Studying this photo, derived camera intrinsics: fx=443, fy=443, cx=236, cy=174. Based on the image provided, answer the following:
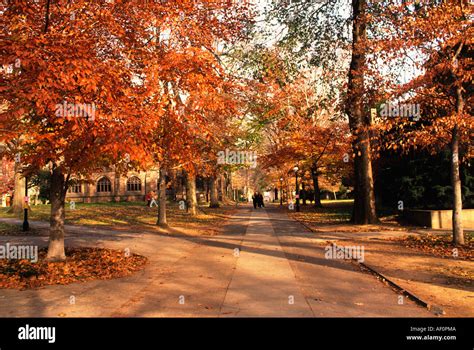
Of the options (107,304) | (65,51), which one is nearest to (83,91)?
(65,51)

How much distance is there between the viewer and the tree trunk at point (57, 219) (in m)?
11.8

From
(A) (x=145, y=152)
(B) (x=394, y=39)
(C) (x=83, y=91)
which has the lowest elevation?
(A) (x=145, y=152)

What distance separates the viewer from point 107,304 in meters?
7.69

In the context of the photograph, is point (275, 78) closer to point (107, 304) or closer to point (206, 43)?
point (206, 43)

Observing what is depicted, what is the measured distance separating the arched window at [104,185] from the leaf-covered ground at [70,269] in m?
69.2

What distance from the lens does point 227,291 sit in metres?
8.66

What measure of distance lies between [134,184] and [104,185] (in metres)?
5.32

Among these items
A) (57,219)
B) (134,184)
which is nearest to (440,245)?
(57,219)

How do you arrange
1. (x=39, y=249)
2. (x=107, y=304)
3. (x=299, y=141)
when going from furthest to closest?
(x=299, y=141) < (x=39, y=249) < (x=107, y=304)

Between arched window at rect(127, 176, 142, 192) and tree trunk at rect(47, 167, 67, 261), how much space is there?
228 feet

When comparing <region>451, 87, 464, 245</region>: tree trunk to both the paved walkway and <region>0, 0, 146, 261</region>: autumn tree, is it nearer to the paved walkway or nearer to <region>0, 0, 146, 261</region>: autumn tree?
the paved walkway

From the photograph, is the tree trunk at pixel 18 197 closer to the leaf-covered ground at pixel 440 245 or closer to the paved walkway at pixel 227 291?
the paved walkway at pixel 227 291

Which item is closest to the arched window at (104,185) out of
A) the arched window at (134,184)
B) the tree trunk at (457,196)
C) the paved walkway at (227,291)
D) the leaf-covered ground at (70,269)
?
the arched window at (134,184)
